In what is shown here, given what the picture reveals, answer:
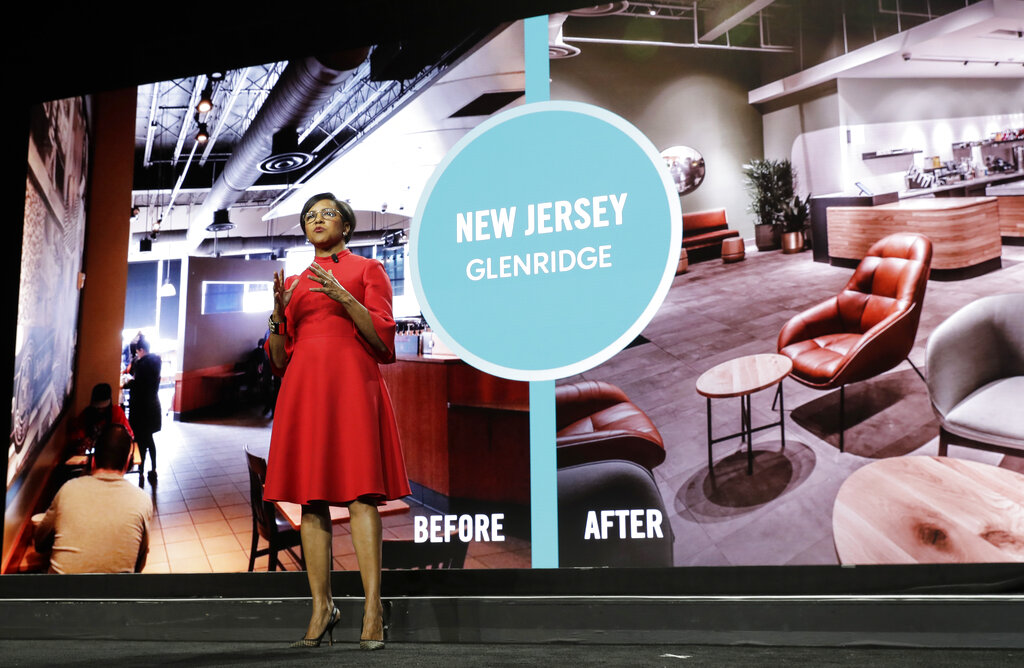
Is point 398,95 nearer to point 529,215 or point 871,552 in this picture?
point 529,215

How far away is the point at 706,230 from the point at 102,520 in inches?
109

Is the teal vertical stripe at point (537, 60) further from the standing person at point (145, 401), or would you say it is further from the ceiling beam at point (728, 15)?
the standing person at point (145, 401)

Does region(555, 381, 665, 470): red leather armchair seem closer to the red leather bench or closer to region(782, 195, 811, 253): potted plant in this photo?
the red leather bench

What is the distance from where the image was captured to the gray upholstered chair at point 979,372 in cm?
243

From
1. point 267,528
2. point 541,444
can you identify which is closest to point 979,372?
point 541,444

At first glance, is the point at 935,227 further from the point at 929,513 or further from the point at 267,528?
the point at 267,528

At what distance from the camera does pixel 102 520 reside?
2.89m

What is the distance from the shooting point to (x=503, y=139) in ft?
9.86

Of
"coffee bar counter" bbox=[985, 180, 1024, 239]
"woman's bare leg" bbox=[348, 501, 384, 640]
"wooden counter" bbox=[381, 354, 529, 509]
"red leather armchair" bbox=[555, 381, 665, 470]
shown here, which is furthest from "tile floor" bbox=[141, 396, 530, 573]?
"coffee bar counter" bbox=[985, 180, 1024, 239]

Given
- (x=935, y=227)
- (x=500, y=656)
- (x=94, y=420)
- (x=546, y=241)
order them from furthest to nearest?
(x=94, y=420)
(x=546, y=241)
(x=935, y=227)
(x=500, y=656)

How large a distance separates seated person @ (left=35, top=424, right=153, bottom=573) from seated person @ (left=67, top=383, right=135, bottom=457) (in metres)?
0.41

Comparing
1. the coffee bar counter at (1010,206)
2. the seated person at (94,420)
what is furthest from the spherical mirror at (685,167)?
the seated person at (94,420)

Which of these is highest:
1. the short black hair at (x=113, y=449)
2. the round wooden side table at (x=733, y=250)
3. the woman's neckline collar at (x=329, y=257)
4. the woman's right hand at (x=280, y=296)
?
the round wooden side table at (x=733, y=250)

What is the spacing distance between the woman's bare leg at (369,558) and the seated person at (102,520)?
1437 millimetres
